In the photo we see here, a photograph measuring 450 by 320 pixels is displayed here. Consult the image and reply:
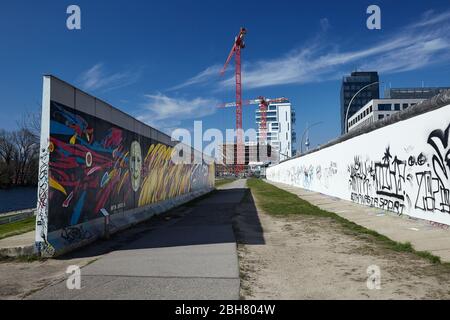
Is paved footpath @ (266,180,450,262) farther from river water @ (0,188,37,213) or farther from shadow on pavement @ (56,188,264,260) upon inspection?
river water @ (0,188,37,213)

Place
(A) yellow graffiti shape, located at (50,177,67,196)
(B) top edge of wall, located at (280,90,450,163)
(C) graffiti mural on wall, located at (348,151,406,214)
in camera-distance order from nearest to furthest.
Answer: (A) yellow graffiti shape, located at (50,177,67,196) → (B) top edge of wall, located at (280,90,450,163) → (C) graffiti mural on wall, located at (348,151,406,214)

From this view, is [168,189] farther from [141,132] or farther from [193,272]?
[193,272]

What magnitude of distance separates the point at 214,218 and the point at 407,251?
8457mm

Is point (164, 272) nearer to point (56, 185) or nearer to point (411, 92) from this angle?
point (56, 185)

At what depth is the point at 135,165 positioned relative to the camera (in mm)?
15320

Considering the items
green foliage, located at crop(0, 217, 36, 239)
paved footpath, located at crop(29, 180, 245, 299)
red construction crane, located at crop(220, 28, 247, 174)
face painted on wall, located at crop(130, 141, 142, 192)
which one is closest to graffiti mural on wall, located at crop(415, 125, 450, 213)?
paved footpath, located at crop(29, 180, 245, 299)

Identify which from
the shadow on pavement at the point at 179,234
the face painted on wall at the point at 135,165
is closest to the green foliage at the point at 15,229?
the face painted on wall at the point at 135,165

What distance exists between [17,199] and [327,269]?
54.5m

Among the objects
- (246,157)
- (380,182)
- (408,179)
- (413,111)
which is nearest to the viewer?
(413,111)

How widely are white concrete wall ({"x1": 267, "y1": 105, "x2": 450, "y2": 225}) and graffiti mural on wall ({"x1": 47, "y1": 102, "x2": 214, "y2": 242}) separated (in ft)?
29.2

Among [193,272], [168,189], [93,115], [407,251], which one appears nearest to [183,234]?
[93,115]

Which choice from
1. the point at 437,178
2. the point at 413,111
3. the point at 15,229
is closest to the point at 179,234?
the point at 437,178

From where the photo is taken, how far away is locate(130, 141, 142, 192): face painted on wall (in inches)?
583

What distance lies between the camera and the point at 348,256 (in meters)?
8.07
